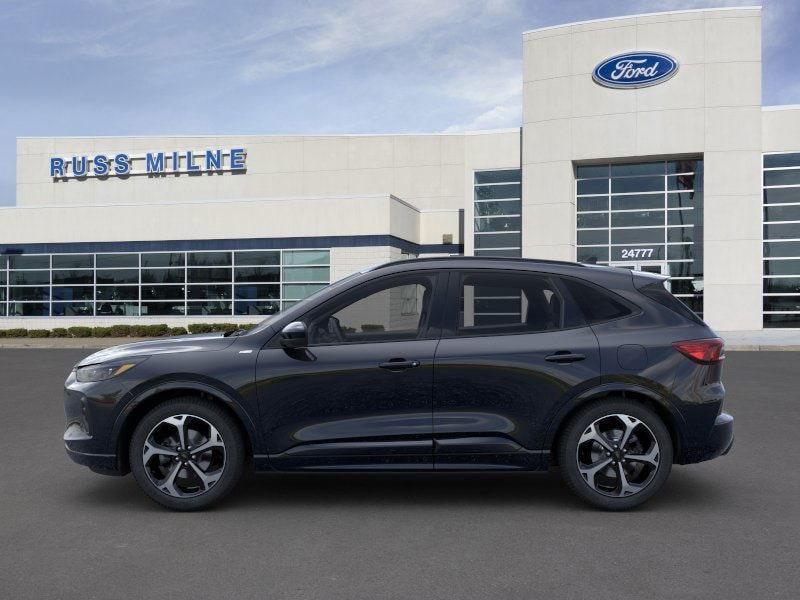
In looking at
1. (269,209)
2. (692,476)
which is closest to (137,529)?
(692,476)

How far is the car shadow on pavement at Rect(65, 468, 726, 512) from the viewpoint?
5.86 metres

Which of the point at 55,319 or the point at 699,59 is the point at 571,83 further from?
the point at 55,319

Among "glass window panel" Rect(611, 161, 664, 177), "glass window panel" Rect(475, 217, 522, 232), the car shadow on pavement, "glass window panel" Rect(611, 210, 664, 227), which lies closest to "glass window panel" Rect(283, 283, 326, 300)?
"glass window panel" Rect(475, 217, 522, 232)

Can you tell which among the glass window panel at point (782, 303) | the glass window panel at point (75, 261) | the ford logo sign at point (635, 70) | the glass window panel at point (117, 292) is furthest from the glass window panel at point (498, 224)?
the glass window panel at point (75, 261)

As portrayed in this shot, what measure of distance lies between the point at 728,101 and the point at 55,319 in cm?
2903

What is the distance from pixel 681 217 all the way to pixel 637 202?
5.93 ft

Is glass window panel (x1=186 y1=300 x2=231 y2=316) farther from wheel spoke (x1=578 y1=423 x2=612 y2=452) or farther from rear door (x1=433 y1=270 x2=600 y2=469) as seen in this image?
wheel spoke (x1=578 y1=423 x2=612 y2=452)

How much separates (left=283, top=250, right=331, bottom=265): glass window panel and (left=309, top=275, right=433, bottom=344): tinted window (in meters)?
27.5

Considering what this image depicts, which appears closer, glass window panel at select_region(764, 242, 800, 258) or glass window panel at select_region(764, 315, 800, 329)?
glass window panel at select_region(764, 315, 800, 329)

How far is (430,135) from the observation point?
39.3 metres

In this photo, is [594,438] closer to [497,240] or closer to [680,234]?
[680,234]

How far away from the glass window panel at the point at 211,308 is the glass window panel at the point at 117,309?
2553 mm

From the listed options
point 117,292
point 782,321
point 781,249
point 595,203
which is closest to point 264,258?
point 117,292

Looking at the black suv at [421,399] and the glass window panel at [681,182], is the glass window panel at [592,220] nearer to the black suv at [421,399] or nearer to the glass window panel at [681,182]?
the glass window panel at [681,182]
